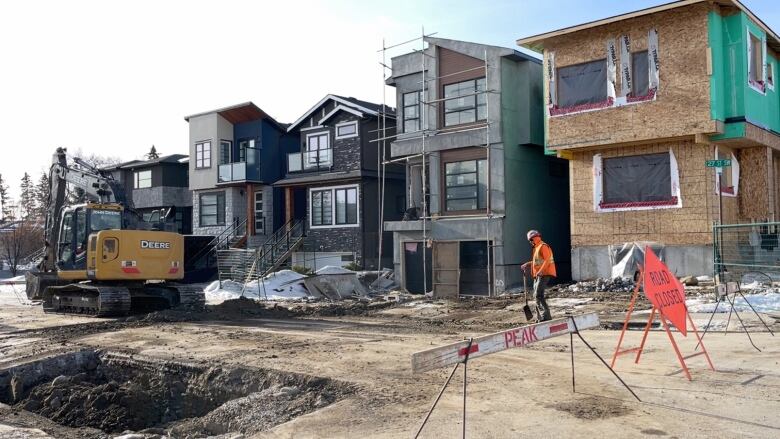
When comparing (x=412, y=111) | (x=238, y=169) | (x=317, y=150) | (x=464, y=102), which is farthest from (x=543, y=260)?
(x=238, y=169)

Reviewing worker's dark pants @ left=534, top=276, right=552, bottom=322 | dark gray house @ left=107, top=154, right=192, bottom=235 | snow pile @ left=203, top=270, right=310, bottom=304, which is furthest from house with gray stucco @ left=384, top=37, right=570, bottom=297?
dark gray house @ left=107, top=154, right=192, bottom=235

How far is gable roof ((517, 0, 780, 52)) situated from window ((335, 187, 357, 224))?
11727mm

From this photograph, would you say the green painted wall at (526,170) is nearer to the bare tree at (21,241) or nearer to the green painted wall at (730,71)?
the green painted wall at (730,71)

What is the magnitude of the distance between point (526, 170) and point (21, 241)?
41326 mm

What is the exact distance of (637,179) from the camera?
21281 mm

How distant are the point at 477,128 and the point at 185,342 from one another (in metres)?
14.2

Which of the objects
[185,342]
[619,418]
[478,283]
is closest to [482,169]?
[478,283]

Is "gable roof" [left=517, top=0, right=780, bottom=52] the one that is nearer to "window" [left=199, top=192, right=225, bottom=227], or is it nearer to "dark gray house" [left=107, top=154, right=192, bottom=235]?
"window" [left=199, top=192, right=225, bottom=227]

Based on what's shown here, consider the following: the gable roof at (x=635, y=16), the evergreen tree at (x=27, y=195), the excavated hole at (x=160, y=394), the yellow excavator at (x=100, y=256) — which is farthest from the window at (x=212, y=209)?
the evergreen tree at (x=27, y=195)

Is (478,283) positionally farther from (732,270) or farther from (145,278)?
(145,278)

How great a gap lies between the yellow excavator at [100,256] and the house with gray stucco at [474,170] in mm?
8817

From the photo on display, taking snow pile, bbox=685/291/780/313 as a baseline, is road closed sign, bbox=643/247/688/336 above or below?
above

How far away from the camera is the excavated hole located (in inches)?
330

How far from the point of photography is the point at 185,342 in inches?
545
